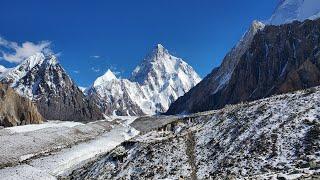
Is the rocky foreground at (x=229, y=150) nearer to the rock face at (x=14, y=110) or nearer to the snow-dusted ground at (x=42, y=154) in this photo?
the snow-dusted ground at (x=42, y=154)

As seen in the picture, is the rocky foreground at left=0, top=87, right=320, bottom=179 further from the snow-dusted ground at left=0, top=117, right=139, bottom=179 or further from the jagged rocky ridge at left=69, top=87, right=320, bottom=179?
the snow-dusted ground at left=0, top=117, right=139, bottom=179

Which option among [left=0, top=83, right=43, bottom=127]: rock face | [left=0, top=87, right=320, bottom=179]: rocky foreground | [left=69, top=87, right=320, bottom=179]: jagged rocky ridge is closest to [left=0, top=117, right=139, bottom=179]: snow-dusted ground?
[left=0, top=87, right=320, bottom=179]: rocky foreground

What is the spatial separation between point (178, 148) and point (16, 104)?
133937 mm

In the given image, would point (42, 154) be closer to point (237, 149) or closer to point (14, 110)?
point (237, 149)

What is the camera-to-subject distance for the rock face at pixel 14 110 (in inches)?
6238

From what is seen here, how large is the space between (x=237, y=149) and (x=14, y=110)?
13815 cm

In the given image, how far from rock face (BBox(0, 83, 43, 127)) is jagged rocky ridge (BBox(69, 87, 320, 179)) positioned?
107 meters

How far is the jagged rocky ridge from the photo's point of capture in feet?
125

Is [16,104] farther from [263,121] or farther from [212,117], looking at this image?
[263,121]

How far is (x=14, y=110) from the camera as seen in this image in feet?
557

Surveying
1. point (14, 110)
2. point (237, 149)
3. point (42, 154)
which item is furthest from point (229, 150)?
point (14, 110)

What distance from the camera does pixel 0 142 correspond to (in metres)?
89.0

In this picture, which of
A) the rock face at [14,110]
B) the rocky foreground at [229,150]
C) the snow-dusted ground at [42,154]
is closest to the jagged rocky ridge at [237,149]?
the rocky foreground at [229,150]

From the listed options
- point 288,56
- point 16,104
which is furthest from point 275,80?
point 16,104
